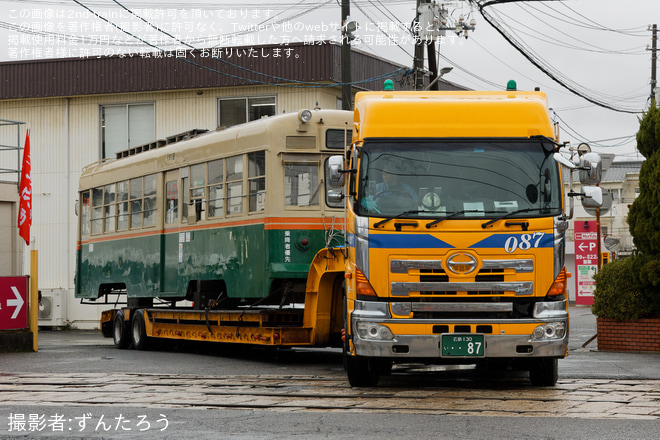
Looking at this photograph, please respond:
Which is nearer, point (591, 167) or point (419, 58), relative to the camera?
point (591, 167)

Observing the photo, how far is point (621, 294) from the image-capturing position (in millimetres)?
16891

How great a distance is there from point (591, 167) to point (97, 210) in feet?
42.8

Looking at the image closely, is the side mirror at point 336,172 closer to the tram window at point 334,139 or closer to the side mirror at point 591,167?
the side mirror at point 591,167

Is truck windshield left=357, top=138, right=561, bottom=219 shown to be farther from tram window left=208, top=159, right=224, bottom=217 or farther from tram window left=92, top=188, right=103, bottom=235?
tram window left=92, top=188, right=103, bottom=235

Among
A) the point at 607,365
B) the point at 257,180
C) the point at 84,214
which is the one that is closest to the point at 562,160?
the point at 607,365

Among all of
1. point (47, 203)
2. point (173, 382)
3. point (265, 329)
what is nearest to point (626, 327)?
point (265, 329)

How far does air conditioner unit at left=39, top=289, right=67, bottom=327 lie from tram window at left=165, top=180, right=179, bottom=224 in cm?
1434

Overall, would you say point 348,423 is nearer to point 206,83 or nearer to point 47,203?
point 206,83


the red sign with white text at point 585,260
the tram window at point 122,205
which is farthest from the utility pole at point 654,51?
the tram window at point 122,205

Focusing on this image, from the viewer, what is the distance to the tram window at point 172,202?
18.0m

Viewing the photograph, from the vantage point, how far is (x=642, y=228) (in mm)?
16516

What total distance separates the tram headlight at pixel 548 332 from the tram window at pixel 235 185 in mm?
6371

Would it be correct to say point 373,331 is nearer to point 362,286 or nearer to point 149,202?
point 362,286

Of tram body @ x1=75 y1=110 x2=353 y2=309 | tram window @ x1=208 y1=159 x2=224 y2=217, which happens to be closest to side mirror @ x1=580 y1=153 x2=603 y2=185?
tram body @ x1=75 y1=110 x2=353 y2=309
